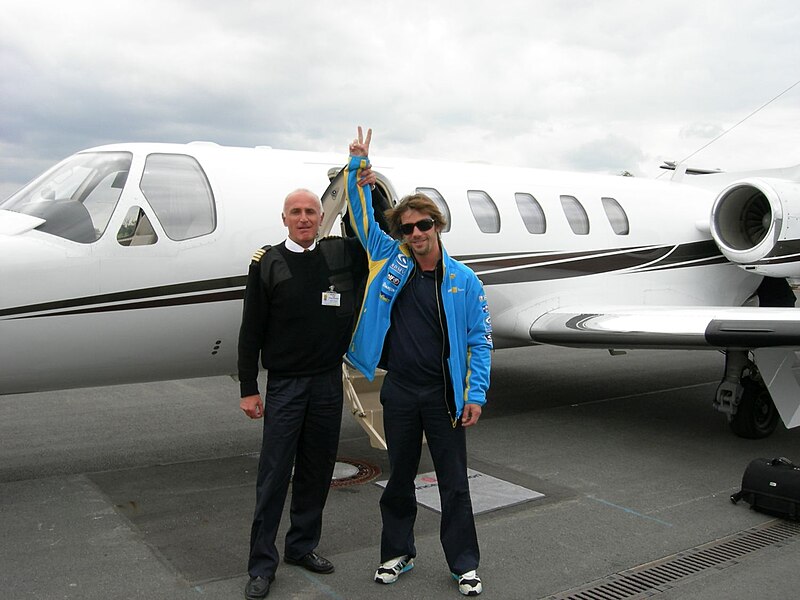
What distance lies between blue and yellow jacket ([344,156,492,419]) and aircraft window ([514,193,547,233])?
416 cm

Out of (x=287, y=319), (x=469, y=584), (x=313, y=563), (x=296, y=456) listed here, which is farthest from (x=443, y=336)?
(x=313, y=563)

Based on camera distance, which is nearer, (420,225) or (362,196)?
(420,225)

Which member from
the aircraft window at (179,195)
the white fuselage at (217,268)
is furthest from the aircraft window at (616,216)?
the aircraft window at (179,195)

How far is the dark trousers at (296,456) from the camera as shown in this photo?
4152mm

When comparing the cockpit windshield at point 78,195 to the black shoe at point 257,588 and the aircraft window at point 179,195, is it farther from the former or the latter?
the black shoe at point 257,588

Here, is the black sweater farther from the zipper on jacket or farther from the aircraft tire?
the aircraft tire

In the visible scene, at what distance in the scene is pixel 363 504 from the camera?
565 cm

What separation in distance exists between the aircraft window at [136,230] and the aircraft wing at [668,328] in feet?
13.4

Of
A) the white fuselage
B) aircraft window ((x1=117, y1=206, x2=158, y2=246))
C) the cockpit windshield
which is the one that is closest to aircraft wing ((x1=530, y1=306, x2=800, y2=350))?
the white fuselage

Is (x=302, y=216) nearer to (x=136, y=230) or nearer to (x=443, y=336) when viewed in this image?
(x=443, y=336)

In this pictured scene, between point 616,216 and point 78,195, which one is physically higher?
point 616,216

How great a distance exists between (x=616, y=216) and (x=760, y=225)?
196cm

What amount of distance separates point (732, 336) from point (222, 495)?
457 centimetres

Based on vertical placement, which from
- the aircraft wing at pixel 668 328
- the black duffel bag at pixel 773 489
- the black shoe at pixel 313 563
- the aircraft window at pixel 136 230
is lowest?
the black shoe at pixel 313 563
